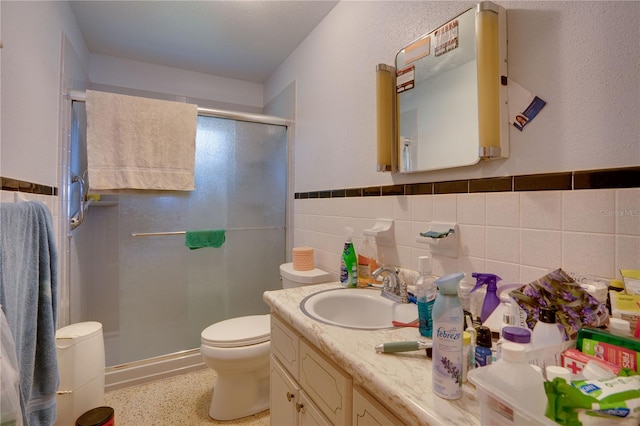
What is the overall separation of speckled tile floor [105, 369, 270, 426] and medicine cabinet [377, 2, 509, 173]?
158 cm

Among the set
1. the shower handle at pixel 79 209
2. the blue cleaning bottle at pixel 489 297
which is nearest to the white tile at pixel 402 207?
the blue cleaning bottle at pixel 489 297

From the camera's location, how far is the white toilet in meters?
1.51

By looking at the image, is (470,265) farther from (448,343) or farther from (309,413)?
(309,413)

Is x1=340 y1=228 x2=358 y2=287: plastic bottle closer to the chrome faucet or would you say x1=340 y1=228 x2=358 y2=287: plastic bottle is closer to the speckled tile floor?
the chrome faucet

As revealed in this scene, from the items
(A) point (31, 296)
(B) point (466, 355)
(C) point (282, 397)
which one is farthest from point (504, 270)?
(A) point (31, 296)


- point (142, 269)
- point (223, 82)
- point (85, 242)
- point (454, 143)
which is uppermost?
point (223, 82)

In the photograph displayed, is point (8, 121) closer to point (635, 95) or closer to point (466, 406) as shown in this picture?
point (466, 406)

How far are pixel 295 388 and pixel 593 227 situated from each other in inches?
37.0

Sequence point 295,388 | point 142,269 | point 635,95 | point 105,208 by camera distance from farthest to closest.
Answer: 1. point 105,208
2. point 142,269
3. point 295,388
4. point 635,95

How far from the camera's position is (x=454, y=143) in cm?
102

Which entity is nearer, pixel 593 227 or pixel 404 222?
pixel 593 227

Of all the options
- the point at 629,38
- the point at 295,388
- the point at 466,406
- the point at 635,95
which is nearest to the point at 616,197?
the point at 635,95

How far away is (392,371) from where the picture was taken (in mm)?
629

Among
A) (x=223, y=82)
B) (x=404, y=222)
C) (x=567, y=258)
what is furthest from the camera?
(x=223, y=82)
